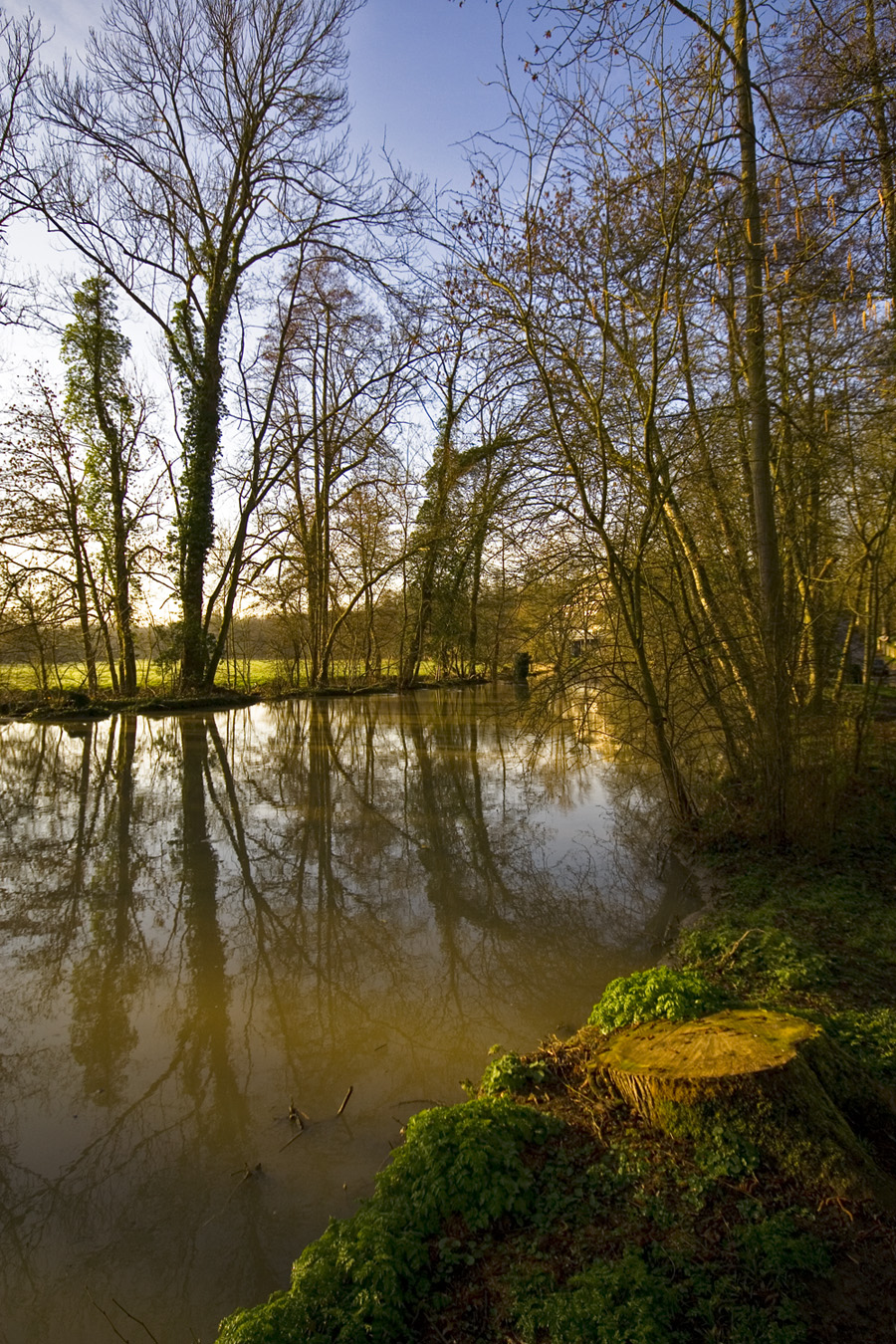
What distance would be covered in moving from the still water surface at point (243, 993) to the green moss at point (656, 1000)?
0.49m

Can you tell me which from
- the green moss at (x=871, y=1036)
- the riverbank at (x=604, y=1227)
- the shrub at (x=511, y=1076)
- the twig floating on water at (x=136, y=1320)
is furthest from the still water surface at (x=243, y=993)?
the green moss at (x=871, y=1036)

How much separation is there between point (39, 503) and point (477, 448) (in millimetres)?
15478

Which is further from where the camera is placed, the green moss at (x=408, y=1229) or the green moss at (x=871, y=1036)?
the green moss at (x=871, y=1036)

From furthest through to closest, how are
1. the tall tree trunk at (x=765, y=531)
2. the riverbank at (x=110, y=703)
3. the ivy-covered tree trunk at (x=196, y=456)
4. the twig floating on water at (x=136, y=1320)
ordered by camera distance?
the ivy-covered tree trunk at (x=196, y=456)
the riverbank at (x=110, y=703)
the tall tree trunk at (x=765, y=531)
the twig floating on water at (x=136, y=1320)

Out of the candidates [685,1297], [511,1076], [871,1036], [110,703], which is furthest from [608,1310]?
[110,703]

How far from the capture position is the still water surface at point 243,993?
90.4 inches

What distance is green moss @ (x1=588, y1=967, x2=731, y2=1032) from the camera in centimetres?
295

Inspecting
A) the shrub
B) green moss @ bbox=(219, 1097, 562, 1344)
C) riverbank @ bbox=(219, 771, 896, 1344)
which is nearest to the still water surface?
the shrub

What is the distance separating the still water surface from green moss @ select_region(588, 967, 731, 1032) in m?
0.49

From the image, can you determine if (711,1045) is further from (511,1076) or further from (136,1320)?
(136,1320)

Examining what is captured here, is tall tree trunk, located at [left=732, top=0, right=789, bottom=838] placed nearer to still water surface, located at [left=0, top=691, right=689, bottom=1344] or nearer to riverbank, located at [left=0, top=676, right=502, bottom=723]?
still water surface, located at [left=0, top=691, right=689, bottom=1344]

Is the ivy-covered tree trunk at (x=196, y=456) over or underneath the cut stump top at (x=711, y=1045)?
over

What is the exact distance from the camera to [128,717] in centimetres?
1755

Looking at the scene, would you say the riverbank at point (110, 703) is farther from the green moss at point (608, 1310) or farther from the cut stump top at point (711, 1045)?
the green moss at point (608, 1310)
